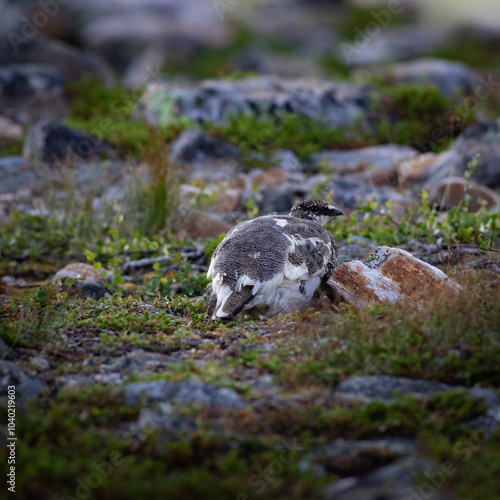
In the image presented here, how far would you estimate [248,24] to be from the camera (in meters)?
32.4

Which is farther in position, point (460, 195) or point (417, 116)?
point (417, 116)

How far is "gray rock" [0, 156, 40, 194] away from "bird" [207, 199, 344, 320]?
6702 millimetres

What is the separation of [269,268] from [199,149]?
289 inches

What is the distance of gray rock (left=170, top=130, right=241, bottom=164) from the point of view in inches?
478

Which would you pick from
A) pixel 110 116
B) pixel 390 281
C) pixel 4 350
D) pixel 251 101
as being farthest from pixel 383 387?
pixel 110 116

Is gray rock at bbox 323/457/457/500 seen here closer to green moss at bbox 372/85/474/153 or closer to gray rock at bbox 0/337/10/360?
gray rock at bbox 0/337/10/360

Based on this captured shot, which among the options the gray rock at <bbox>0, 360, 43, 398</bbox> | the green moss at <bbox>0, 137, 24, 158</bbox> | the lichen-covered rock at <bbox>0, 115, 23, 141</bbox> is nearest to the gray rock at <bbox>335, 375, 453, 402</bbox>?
the gray rock at <bbox>0, 360, 43, 398</bbox>

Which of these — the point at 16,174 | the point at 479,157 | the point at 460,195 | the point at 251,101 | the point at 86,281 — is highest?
the point at 479,157

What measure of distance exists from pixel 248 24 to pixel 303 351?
3033 cm

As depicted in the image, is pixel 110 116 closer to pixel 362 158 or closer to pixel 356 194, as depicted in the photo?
pixel 362 158

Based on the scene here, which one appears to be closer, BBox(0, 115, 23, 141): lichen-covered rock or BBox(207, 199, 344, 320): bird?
BBox(207, 199, 344, 320): bird

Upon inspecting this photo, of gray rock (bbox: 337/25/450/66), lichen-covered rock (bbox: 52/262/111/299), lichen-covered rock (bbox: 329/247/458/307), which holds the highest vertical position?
gray rock (bbox: 337/25/450/66)

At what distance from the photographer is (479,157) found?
10320 millimetres

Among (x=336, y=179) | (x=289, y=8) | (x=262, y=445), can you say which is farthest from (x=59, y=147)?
(x=289, y=8)
